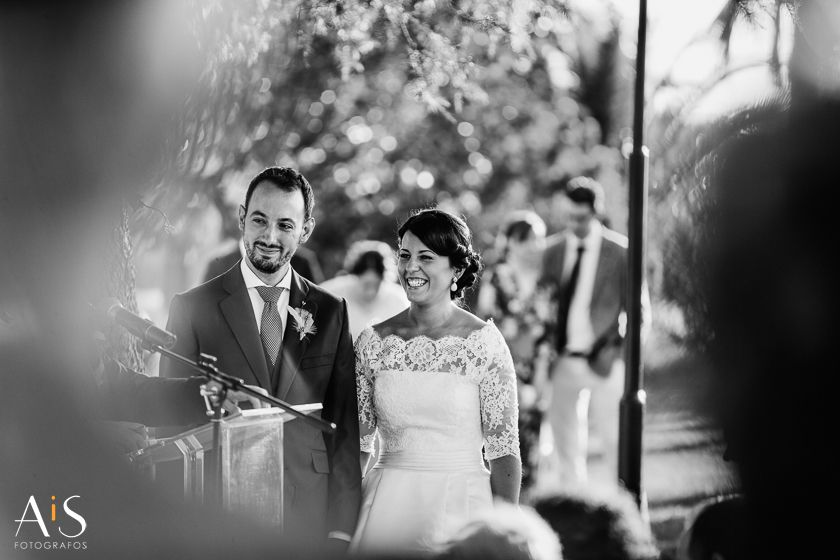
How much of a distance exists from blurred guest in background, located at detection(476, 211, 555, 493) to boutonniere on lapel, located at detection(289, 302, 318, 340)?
241 centimetres

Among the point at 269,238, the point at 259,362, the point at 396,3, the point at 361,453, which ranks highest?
the point at 396,3

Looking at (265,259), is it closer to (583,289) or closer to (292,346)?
(292,346)

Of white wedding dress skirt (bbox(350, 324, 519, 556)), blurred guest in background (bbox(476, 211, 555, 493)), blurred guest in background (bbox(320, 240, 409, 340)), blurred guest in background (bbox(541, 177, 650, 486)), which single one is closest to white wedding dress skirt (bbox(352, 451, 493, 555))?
white wedding dress skirt (bbox(350, 324, 519, 556))

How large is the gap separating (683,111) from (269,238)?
229cm

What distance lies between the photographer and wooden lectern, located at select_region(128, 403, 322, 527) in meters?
3.20

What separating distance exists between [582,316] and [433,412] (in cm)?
282

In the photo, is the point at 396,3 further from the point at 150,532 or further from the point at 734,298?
the point at 150,532

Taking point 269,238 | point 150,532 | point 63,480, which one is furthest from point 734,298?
point 63,480

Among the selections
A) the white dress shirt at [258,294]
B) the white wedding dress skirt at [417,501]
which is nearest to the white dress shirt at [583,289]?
the white wedding dress skirt at [417,501]

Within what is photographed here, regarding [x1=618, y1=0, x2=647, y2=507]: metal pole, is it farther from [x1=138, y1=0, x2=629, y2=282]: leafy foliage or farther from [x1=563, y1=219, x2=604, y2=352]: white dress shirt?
[x1=563, y1=219, x2=604, y2=352]: white dress shirt

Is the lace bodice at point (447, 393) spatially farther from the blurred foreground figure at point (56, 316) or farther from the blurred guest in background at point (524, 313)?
the blurred guest in background at point (524, 313)

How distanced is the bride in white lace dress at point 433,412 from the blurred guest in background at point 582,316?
2.61 metres

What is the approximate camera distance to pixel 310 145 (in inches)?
338

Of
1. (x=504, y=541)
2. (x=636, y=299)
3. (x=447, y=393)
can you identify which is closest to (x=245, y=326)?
(x=447, y=393)
